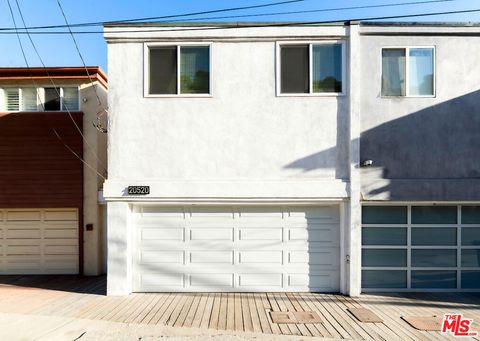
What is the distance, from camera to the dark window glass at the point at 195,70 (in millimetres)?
7992

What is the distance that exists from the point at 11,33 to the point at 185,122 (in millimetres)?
5321

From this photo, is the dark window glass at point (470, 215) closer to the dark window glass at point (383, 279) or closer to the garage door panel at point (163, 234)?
the dark window glass at point (383, 279)

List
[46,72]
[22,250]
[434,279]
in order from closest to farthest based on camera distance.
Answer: [434,279] → [22,250] → [46,72]

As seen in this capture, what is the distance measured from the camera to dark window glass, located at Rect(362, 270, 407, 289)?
316 inches

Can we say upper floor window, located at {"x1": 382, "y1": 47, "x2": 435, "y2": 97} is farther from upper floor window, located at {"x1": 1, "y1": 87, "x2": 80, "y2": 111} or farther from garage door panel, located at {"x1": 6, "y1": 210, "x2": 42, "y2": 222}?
garage door panel, located at {"x1": 6, "y1": 210, "x2": 42, "y2": 222}

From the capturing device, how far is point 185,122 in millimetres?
7887

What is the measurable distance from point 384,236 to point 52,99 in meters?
10.3

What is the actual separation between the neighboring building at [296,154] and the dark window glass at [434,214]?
0.11 feet

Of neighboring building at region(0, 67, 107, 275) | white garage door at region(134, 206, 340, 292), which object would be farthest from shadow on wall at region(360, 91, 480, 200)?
neighboring building at region(0, 67, 107, 275)

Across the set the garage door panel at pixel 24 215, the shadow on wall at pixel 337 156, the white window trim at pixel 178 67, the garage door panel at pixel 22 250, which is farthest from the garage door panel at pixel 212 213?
the garage door panel at pixel 22 250

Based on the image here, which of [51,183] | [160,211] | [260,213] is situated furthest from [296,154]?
[51,183]

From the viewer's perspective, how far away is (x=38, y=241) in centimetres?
995

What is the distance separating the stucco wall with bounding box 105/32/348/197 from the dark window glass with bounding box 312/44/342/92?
1.03ft

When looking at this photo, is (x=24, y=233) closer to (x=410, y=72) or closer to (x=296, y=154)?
(x=296, y=154)
